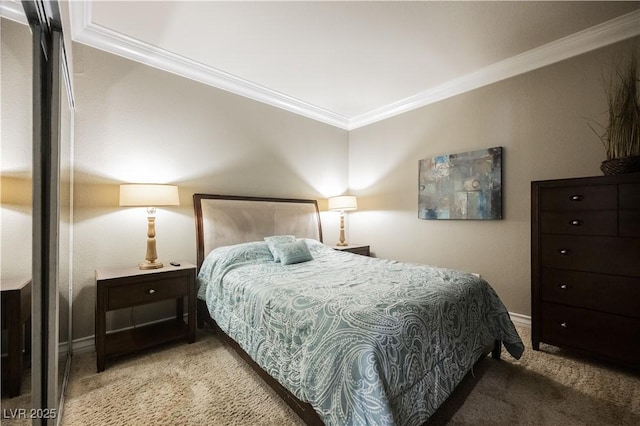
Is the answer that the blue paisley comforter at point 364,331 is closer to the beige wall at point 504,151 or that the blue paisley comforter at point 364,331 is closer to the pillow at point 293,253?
the pillow at point 293,253

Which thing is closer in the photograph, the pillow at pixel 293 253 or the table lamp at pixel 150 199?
the table lamp at pixel 150 199

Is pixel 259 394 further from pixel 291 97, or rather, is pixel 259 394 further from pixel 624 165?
pixel 291 97

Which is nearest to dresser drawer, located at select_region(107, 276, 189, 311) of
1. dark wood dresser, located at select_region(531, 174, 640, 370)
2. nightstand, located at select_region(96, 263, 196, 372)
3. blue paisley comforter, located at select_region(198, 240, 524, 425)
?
nightstand, located at select_region(96, 263, 196, 372)

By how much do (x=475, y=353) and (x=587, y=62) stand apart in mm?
2664

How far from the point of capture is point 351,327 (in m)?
1.23

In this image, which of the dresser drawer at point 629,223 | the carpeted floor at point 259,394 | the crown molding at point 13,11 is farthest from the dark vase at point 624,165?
the crown molding at point 13,11

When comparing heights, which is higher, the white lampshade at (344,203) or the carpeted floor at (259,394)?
the white lampshade at (344,203)

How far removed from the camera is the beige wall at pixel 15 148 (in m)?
0.85

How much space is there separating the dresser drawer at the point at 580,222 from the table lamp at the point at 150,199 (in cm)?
309

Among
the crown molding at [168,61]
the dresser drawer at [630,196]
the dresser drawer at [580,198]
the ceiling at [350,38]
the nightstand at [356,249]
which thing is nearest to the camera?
the dresser drawer at [630,196]

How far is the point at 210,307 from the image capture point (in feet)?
7.77

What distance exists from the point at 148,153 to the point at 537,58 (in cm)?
379

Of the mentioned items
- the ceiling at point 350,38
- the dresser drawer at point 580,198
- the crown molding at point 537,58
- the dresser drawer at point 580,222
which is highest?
the ceiling at point 350,38

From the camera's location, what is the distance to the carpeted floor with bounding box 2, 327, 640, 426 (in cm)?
151
